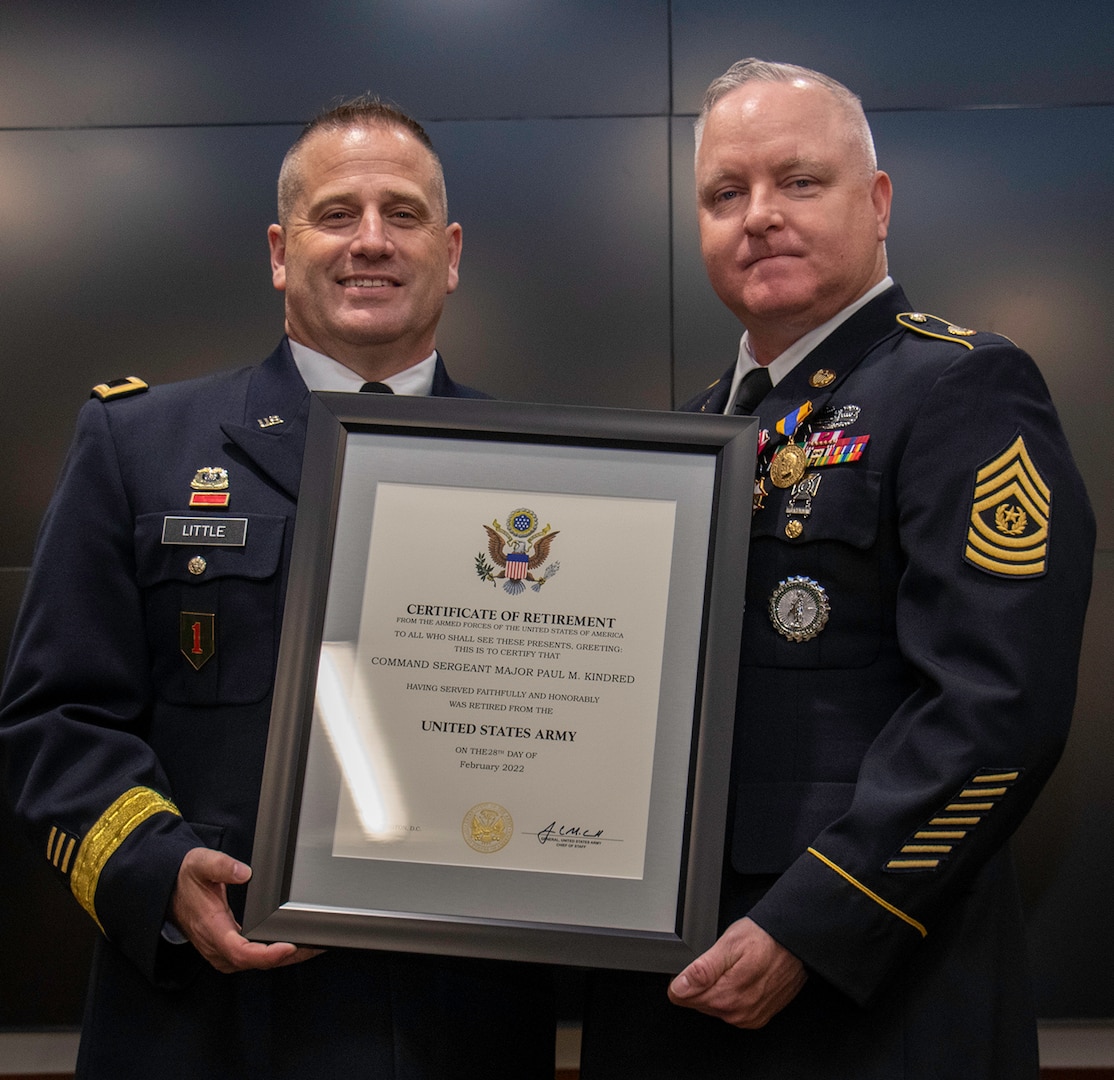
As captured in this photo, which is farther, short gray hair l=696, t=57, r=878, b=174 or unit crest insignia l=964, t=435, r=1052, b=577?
short gray hair l=696, t=57, r=878, b=174

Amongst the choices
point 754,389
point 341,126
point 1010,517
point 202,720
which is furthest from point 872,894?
point 341,126

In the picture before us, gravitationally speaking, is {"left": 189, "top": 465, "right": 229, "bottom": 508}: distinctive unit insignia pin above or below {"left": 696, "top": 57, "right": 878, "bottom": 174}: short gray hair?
below

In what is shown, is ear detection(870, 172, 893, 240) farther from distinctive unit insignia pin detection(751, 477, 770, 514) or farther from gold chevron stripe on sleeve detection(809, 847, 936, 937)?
gold chevron stripe on sleeve detection(809, 847, 936, 937)

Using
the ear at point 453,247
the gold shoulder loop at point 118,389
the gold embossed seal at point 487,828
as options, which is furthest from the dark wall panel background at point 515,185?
the gold embossed seal at point 487,828

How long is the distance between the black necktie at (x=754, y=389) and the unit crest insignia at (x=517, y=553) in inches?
17.5

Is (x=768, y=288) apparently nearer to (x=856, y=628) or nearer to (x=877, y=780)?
(x=856, y=628)

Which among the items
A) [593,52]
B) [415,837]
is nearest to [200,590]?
[415,837]

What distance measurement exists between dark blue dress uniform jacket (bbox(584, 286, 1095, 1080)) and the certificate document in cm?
18

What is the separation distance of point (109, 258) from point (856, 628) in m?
2.15

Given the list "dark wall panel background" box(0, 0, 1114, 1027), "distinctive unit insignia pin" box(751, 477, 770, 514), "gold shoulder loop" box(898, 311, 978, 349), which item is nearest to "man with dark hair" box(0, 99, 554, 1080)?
"distinctive unit insignia pin" box(751, 477, 770, 514)

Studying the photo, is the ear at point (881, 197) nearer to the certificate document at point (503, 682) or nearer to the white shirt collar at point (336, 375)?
the certificate document at point (503, 682)

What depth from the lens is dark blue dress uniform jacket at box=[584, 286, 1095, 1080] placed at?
1318mm

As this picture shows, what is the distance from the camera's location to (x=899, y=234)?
2758 millimetres

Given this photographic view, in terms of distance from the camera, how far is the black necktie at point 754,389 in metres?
1.75
